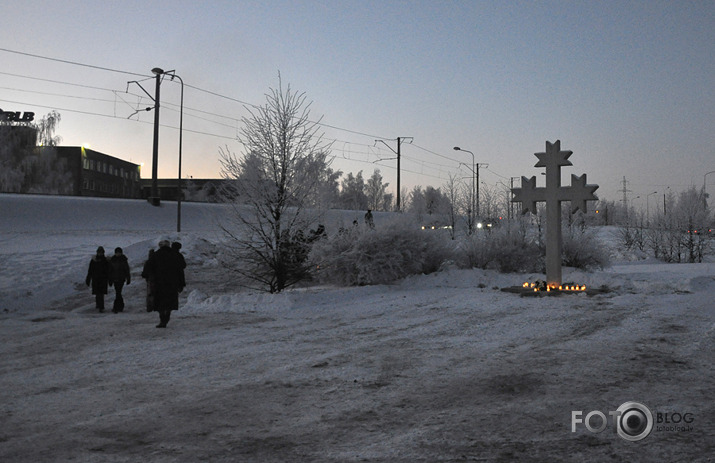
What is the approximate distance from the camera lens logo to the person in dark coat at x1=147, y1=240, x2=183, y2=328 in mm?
7864

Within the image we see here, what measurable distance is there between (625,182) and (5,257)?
11589cm

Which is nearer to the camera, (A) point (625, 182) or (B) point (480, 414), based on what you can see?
(B) point (480, 414)

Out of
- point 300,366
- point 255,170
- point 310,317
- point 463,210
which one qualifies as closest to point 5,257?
point 255,170

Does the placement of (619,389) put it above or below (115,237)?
below

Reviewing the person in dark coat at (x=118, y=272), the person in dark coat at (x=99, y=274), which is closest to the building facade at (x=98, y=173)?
the person in dark coat at (x=99, y=274)

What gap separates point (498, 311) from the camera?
11.0 metres

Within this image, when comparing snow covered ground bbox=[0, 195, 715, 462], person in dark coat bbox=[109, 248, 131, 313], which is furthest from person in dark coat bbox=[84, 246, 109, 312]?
snow covered ground bbox=[0, 195, 715, 462]

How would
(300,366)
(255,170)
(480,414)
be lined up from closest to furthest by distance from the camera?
(480,414), (300,366), (255,170)

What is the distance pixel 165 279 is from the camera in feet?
32.6

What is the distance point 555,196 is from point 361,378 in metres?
10.4

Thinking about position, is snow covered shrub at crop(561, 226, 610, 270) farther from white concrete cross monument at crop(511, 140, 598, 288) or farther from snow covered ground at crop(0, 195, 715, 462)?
snow covered ground at crop(0, 195, 715, 462)

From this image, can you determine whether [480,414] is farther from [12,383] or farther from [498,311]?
[498,311]

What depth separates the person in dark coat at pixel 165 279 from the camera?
32.3 feet

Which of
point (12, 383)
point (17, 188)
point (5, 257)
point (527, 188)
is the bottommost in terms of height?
point (12, 383)
